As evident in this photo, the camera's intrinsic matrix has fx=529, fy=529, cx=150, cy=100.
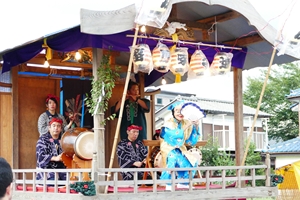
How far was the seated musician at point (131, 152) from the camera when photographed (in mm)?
8211

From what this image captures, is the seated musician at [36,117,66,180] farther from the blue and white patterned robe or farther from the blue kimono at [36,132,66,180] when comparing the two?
the blue and white patterned robe

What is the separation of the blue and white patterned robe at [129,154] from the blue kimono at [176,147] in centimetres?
67

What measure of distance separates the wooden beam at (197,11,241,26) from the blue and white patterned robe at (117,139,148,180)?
2.26 m

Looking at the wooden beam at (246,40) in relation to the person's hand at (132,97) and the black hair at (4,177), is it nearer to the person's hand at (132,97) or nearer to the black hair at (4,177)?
the person's hand at (132,97)

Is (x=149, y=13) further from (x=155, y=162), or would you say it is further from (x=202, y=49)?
(x=155, y=162)

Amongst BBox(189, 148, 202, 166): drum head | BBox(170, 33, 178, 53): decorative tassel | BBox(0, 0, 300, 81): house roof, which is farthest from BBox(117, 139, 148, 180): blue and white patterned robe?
BBox(0, 0, 300, 81): house roof

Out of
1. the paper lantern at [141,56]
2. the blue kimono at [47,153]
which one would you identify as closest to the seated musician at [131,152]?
the blue kimono at [47,153]

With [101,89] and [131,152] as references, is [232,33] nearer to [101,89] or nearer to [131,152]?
[131,152]

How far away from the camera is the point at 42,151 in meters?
8.45

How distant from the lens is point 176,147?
7.81 meters

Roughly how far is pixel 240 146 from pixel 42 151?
3231 millimetres

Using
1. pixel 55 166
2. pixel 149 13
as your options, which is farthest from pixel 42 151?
pixel 149 13

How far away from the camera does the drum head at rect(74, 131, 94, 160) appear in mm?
7750

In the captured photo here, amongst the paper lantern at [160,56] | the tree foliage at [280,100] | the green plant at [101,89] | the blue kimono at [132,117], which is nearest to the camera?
the green plant at [101,89]
